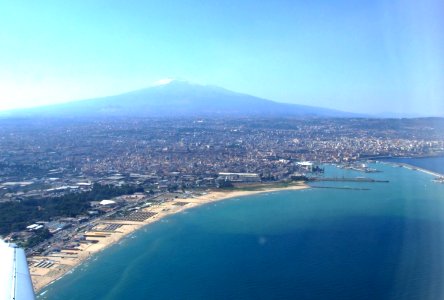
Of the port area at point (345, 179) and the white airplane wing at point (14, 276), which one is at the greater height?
the white airplane wing at point (14, 276)

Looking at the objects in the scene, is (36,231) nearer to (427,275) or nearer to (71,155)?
(427,275)

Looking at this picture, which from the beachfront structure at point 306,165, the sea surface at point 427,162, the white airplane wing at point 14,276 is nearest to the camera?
the white airplane wing at point 14,276

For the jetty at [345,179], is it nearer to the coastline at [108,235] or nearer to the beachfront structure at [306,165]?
the coastline at [108,235]

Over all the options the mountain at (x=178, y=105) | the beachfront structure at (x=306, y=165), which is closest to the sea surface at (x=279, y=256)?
the beachfront structure at (x=306, y=165)

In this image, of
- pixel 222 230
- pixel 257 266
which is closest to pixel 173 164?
pixel 222 230

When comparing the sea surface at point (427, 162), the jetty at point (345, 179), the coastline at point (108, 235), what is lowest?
the coastline at point (108, 235)
